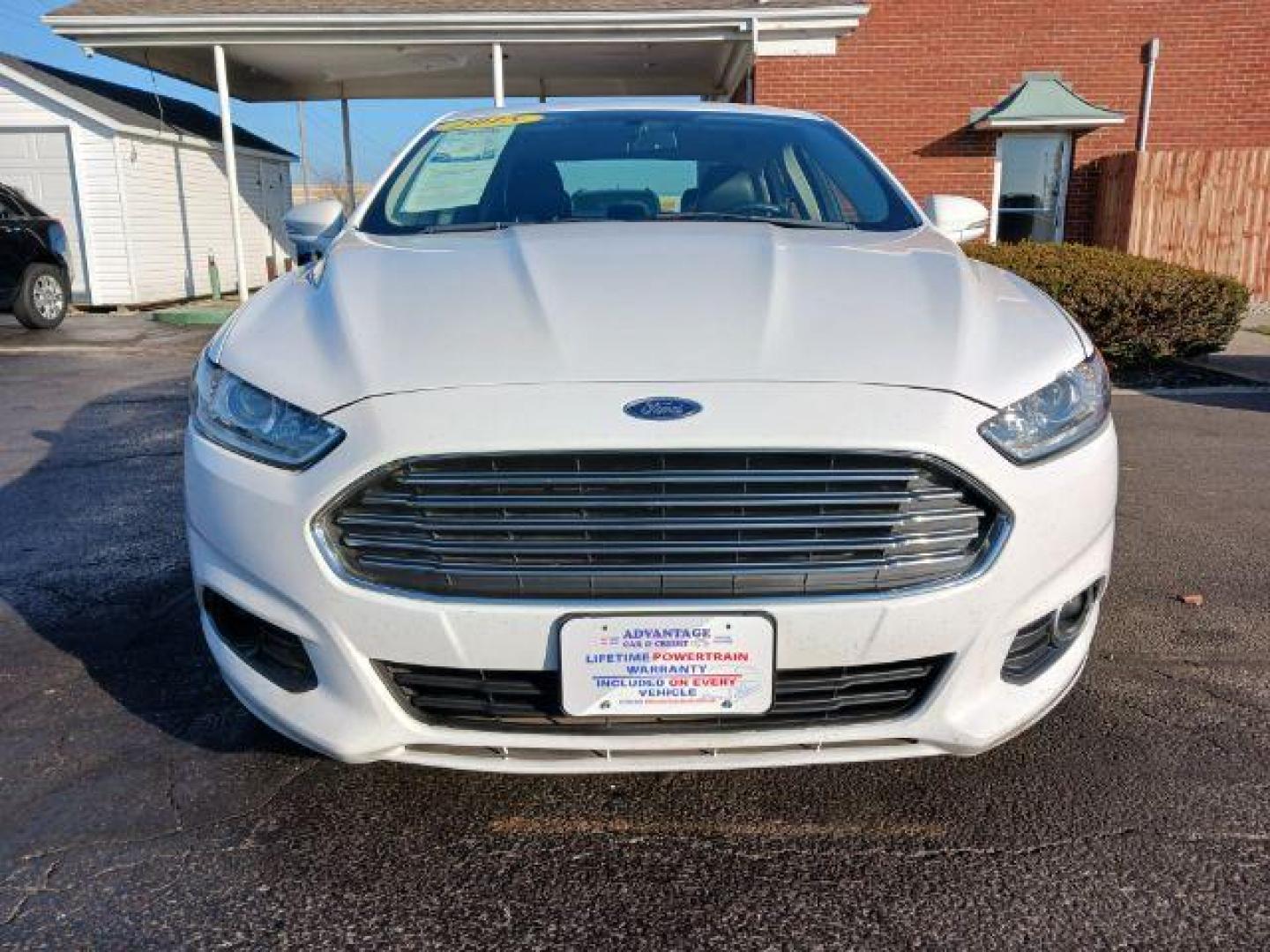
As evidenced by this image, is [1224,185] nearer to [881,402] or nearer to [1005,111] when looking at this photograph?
[1005,111]

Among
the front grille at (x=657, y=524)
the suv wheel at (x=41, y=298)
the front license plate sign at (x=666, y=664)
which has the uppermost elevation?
the front grille at (x=657, y=524)

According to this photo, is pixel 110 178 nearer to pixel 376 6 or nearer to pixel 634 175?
pixel 376 6

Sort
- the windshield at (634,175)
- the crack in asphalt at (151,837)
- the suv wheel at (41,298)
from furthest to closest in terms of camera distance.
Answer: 1. the suv wheel at (41,298)
2. the windshield at (634,175)
3. the crack in asphalt at (151,837)

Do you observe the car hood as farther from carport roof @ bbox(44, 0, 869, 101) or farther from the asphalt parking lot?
carport roof @ bbox(44, 0, 869, 101)

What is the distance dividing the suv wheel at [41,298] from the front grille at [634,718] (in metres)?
11.8

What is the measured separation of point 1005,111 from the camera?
12469 millimetres

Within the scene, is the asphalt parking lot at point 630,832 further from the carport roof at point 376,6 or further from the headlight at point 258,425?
the carport roof at point 376,6

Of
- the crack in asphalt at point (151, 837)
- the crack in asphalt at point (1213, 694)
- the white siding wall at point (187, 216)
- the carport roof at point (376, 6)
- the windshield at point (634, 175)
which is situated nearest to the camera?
the crack in asphalt at point (151, 837)

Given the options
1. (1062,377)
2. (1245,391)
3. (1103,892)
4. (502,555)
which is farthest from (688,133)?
(1245,391)

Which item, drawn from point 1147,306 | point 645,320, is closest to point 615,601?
point 645,320

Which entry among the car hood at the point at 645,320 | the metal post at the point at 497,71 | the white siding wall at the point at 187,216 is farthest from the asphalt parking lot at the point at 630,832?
the white siding wall at the point at 187,216

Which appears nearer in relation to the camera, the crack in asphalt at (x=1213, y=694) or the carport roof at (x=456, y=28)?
the crack in asphalt at (x=1213, y=694)

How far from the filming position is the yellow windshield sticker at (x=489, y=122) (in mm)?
3627

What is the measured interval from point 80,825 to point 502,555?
3.92ft
